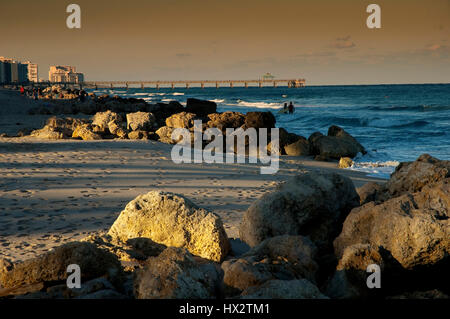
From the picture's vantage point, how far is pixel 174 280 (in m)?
2.91

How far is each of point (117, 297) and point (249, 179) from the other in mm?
7284

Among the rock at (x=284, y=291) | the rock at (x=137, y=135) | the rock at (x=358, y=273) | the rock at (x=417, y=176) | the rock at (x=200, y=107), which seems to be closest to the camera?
the rock at (x=284, y=291)

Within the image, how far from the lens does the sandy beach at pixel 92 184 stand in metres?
6.06

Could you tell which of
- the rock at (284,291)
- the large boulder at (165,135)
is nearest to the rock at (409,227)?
the rock at (284,291)

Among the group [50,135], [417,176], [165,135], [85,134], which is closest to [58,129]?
[50,135]

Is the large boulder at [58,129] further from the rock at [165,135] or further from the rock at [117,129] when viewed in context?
the rock at [165,135]

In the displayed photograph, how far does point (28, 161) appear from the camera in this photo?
10.6 metres

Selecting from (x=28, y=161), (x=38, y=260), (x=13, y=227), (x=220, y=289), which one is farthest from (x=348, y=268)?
(x=28, y=161)

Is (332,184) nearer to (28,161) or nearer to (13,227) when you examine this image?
(13,227)

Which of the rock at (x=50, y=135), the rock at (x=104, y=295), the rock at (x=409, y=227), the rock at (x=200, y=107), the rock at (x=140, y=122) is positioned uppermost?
the rock at (x=200, y=107)

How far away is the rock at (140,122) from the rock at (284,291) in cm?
1511

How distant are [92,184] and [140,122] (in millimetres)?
9137

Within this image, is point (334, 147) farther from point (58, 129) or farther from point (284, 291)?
point (284, 291)

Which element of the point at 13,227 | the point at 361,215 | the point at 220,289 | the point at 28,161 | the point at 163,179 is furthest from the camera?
the point at 28,161
